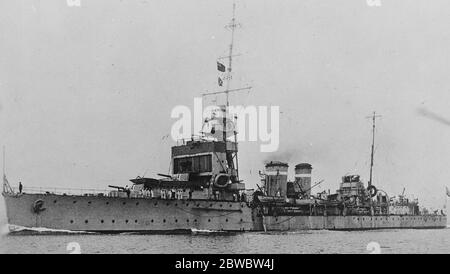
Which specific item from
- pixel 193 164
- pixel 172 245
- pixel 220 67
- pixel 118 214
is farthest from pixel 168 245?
pixel 220 67

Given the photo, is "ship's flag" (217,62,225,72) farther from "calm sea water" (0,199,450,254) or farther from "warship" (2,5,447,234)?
"calm sea water" (0,199,450,254)

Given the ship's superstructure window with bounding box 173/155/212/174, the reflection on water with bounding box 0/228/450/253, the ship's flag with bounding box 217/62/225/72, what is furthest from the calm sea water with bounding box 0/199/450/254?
the ship's flag with bounding box 217/62/225/72

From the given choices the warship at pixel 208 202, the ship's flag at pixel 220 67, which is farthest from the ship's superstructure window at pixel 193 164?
the ship's flag at pixel 220 67

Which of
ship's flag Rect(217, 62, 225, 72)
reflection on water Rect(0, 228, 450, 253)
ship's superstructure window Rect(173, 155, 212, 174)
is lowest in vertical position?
reflection on water Rect(0, 228, 450, 253)

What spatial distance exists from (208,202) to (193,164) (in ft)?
11.2

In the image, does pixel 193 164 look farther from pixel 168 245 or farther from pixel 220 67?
pixel 168 245

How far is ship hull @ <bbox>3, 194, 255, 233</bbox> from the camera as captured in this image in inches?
1089

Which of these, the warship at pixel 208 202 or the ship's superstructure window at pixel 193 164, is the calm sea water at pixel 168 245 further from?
the ship's superstructure window at pixel 193 164

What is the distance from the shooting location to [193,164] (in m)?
35.3

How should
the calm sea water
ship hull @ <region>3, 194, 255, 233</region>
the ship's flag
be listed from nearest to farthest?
the calm sea water → ship hull @ <region>3, 194, 255, 233</region> → the ship's flag

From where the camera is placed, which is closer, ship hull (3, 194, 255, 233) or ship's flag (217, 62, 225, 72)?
ship hull (3, 194, 255, 233)
